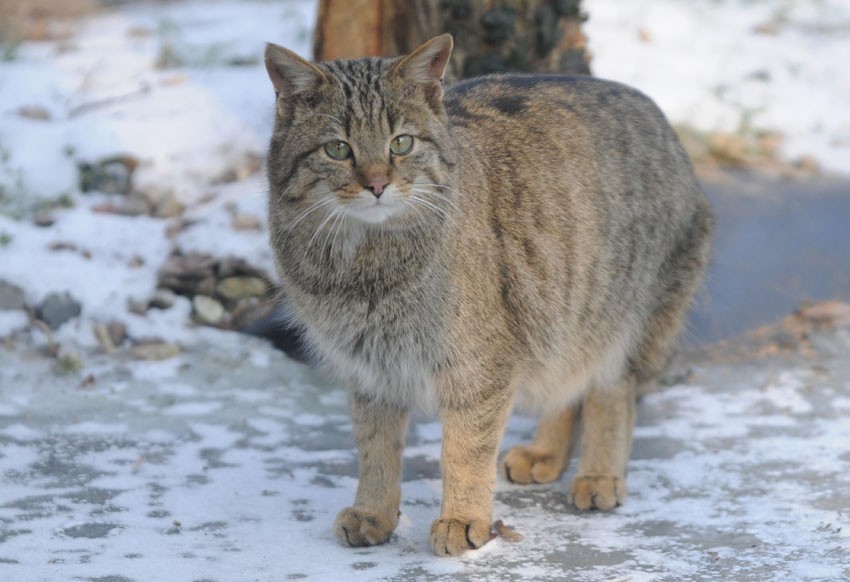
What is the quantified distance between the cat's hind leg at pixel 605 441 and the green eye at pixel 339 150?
142 cm

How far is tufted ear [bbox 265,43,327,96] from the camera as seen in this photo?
320cm

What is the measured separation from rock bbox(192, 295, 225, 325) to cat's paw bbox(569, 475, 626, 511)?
2.03m

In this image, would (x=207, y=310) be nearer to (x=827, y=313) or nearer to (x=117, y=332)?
(x=117, y=332)

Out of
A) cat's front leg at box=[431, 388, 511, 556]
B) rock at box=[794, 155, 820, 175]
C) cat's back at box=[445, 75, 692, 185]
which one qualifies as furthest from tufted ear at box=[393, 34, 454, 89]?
rock at box=[794, 155, 820, 175]

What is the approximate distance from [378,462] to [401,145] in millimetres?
1027

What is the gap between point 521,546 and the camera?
3.47 m

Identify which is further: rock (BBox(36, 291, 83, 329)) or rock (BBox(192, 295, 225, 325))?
rock (BBox(192, 295, 225, 325))

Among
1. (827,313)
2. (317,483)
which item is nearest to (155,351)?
(317,483)

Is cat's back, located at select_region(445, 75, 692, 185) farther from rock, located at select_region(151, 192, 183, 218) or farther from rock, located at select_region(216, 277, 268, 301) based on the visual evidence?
rock, located at select_region(151, 192, 183, 218)

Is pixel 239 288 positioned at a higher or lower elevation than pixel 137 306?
higher

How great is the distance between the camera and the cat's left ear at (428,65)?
10.7 ft

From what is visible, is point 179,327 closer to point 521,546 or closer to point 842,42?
A: point 521,546

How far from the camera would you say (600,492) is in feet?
12.5

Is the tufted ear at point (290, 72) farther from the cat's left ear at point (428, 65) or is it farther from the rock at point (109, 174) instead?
the rock at point (109, 174)
